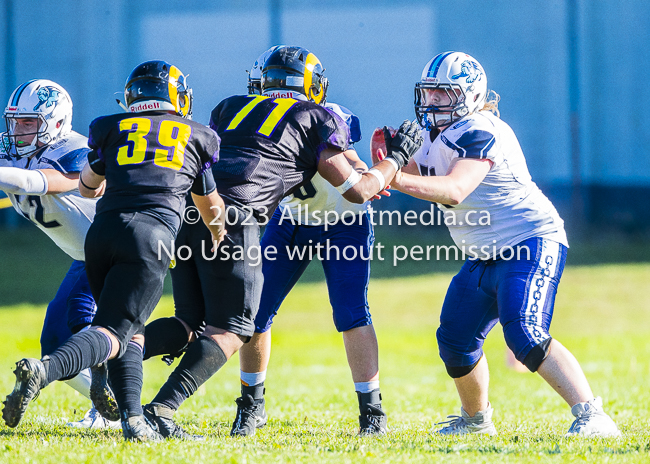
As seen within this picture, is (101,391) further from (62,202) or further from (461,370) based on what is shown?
(461,370)

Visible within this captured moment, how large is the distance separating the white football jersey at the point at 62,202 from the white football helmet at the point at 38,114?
2.6 inches

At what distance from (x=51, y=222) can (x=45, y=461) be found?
5.40 ft

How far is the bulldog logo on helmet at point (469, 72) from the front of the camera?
4.25 meters

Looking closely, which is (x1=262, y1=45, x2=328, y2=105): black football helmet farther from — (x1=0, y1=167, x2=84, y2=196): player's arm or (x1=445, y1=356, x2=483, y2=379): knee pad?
(x1=445, y1=356, x2=483, y2=379): knee pad

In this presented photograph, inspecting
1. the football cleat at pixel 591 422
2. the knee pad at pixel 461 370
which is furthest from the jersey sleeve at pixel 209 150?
the football cleat at pixel 591 422

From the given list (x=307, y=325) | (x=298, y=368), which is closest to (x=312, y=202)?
(x=298, y=368)

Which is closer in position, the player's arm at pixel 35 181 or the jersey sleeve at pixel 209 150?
the jersey sleeve at pixel 209 150

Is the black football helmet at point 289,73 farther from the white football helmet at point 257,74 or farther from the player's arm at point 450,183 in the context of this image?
the player's arm at point 450,183

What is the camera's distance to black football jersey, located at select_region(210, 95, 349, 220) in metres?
3.83

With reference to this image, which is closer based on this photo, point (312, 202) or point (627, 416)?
point (312, 202)

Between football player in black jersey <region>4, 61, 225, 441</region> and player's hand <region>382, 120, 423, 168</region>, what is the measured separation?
89 cm

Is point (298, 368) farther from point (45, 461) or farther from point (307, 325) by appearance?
point (45, 461)

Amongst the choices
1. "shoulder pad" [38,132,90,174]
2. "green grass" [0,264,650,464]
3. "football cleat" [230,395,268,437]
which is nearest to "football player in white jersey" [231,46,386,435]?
"football cleat" [230,395,268,437]

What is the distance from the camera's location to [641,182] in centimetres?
1792
